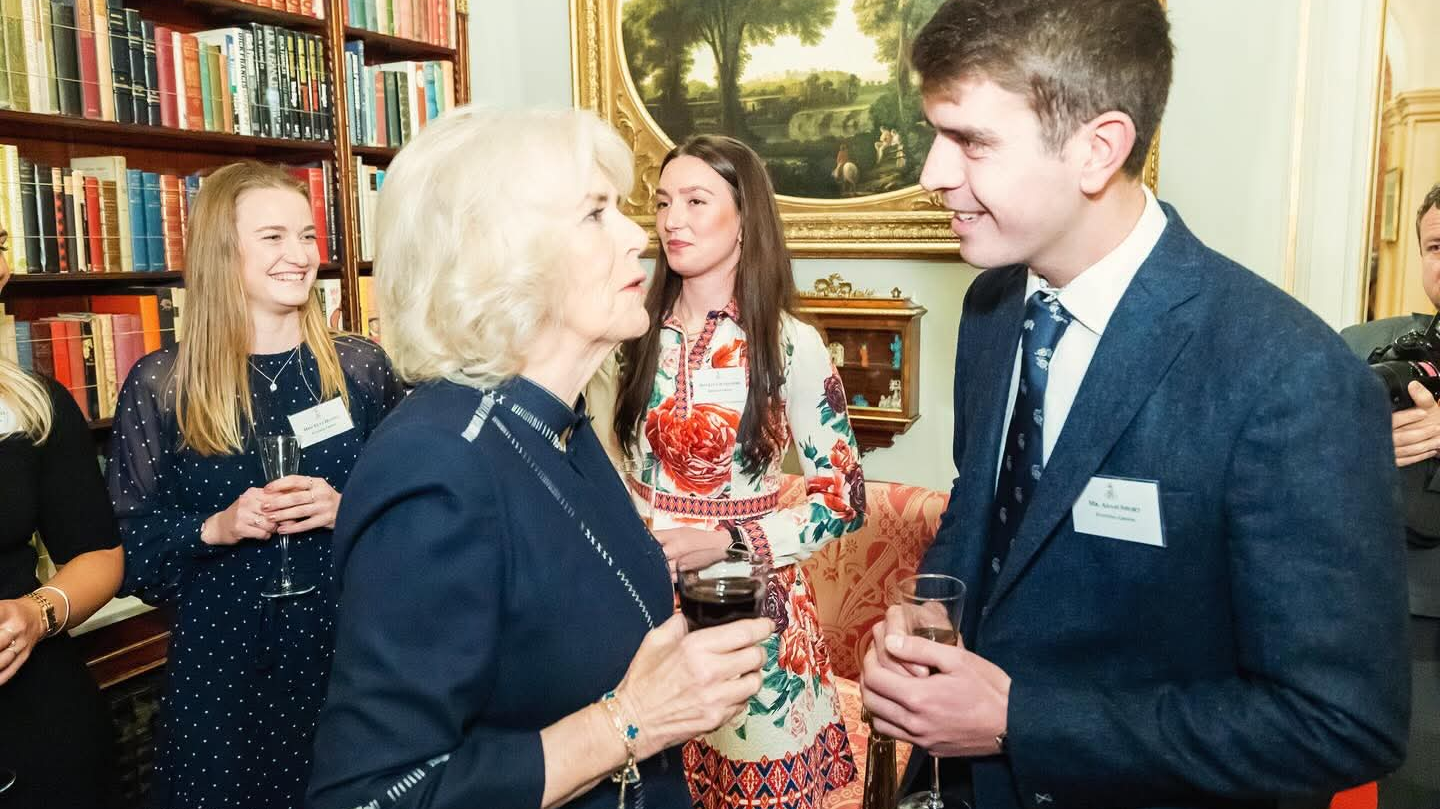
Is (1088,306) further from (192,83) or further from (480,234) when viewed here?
(192,83)

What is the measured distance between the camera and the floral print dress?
2.12 m

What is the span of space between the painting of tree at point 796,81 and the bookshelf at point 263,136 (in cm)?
90

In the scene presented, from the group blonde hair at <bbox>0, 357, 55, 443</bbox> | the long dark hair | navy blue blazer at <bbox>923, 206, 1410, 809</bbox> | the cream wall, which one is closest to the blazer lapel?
navy blue blazer at <bbox>923, 206, 1410, 809</bbox>

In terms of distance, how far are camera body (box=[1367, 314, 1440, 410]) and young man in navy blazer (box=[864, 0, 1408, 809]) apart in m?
1.11

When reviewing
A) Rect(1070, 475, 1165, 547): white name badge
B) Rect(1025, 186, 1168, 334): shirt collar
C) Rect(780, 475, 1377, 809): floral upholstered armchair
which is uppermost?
Rect(1025, 186, 1168, 334): shirt collar

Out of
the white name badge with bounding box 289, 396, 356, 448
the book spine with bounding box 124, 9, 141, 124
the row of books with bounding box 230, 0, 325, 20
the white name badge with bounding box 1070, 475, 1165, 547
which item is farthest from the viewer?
the row of books with bounding box 230, 0, 325, 20

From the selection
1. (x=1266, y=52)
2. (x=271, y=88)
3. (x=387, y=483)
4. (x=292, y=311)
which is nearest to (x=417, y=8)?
(x=271, y=88)

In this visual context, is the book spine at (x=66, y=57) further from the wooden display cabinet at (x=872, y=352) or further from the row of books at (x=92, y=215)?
the wooden display cabinet at (x=872, y=352)

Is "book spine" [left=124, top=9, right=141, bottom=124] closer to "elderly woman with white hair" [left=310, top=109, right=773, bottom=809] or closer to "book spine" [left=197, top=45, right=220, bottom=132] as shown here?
"book spine" [left=197, top=45, right=220, bottom=132]

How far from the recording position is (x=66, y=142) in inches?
128

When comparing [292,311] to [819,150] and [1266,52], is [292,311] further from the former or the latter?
[1266,52]

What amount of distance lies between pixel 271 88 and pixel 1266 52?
343cm

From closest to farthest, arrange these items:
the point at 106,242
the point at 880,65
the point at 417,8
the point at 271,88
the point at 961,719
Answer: the point at 961,719
the point at 106,242
the point at 271,88
the point at 880,65
the point at 417,8

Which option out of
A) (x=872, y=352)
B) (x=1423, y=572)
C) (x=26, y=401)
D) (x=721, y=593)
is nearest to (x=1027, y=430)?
(x=721, y=593)
